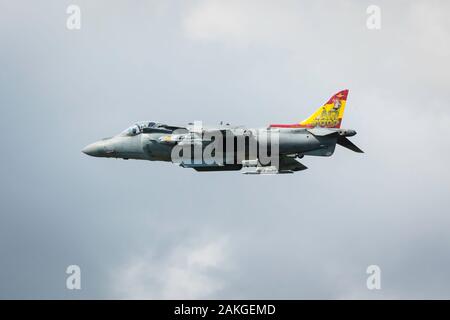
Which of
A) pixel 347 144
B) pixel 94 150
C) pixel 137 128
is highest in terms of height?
pixel 137 128

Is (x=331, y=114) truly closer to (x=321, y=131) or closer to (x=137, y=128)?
(x=321, y=131)

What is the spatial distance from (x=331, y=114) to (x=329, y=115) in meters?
0.16

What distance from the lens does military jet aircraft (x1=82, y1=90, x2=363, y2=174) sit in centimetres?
11625

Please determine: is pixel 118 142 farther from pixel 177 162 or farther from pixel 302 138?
pixel 302 138

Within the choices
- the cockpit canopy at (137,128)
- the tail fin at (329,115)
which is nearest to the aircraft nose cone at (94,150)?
the cockpit canopy at (137,128)

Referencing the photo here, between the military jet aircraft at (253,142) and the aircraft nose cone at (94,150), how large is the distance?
450 centimetres

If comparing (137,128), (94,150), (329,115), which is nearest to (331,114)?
(329,115)

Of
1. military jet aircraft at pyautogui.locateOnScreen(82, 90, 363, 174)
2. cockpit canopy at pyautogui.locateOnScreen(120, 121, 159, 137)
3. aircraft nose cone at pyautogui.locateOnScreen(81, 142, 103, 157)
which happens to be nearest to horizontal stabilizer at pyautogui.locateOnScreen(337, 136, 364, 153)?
military jet aircraft at pyautogui.locateOnScreen(82, 90, 363, 174)

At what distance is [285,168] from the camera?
395 feet

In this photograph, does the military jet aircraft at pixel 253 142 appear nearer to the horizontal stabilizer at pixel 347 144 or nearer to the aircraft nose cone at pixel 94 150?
the horizontal stabilizer at pixel 347 144

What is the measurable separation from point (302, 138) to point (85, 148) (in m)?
17.4

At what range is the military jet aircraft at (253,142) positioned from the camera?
116 meters

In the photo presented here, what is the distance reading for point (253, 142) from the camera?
4592 inches
